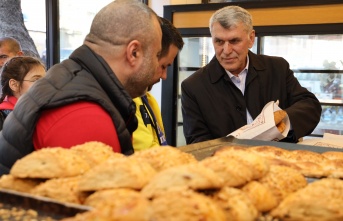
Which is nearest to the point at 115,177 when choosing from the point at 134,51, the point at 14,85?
the point at 134,51

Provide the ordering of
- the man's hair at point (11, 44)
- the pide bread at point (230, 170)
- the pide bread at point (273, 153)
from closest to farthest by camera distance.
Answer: the pide bread at point (230, 170) → the pide bread at point (273, 153) → the man's hair at point (11, 44)

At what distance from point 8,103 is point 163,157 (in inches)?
87.0

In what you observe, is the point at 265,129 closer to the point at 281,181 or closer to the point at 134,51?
the point at 134,51

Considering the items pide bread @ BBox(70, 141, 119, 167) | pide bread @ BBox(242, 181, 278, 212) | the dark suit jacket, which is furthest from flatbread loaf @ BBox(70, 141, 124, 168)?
the dark suit jacket

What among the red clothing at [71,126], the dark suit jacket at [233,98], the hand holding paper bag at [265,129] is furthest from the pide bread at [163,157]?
the dark suit jacket at [233,98]

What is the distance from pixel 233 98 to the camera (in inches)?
113

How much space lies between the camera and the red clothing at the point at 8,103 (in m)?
2.95

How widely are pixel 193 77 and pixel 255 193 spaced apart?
209 cm

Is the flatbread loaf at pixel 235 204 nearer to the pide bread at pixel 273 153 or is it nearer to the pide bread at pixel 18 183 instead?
the pide bread at pixel 18 183

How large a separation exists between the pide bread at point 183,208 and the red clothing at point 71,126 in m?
0.70

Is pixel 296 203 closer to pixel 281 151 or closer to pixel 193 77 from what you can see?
pixel 281 151

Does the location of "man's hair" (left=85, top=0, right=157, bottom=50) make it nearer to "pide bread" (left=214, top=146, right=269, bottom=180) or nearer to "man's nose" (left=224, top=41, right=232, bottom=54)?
"pide bread" (left=214, top=146, right=269, bottom=180)

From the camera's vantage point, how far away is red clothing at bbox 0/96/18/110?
295cm

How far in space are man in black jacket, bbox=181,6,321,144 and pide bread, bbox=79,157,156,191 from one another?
1.86m
